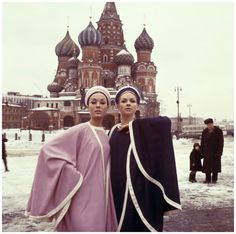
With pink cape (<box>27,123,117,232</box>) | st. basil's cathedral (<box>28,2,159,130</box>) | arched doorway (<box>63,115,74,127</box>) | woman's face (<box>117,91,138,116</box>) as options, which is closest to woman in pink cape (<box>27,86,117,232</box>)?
pink cape (<box>27,123,117,232</box>)

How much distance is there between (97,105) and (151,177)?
53cm

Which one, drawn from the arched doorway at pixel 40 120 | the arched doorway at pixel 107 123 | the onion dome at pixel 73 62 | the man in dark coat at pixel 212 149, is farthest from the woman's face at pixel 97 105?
the onion dome at pixel 73 62

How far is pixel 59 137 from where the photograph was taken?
1.70m

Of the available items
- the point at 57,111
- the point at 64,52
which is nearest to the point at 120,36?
the point at 64,52

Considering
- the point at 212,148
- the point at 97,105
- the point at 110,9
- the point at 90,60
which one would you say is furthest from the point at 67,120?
the point at 97,105

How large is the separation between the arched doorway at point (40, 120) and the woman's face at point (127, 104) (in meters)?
13.2

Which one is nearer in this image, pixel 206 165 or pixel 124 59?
pixel 206 165

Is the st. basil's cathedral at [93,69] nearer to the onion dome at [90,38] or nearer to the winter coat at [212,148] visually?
the onion dome at [90,38]

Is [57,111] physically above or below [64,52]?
below

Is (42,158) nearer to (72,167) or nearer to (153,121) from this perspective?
(72,167)

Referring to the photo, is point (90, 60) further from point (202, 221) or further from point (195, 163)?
point (202, 221)

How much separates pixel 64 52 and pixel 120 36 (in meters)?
4.91

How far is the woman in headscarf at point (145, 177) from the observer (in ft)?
5.41

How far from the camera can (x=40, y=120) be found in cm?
1558
